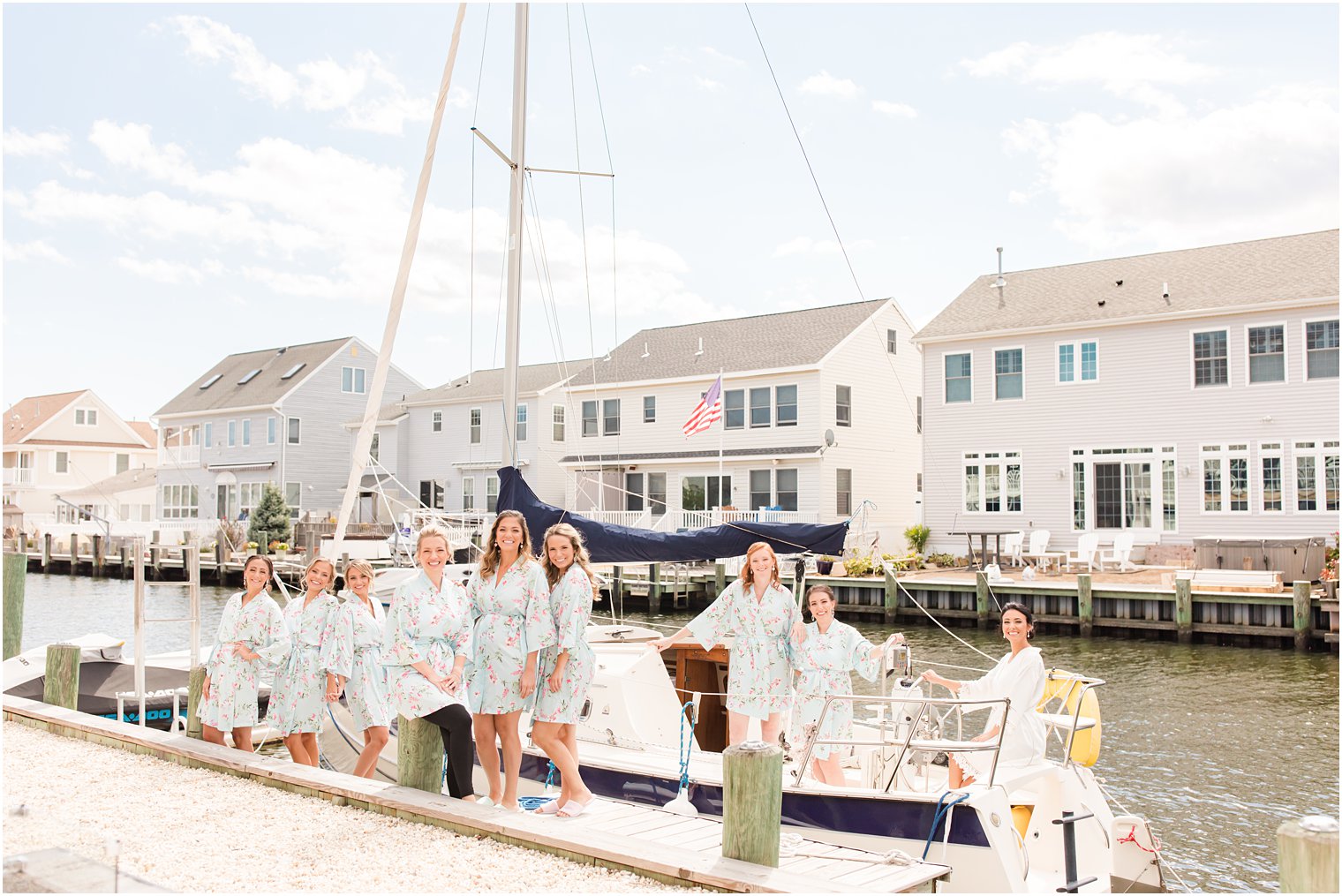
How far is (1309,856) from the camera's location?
12.6 feet

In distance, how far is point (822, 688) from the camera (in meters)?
7.49

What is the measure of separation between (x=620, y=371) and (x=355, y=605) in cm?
3045

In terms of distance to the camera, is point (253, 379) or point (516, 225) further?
point (253, 379)

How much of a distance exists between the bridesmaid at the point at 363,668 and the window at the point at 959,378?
81.0ft

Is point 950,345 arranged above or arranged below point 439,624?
above

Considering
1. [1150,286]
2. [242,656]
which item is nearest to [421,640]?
[242,656]

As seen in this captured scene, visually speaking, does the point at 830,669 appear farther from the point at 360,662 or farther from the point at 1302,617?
the point at 1302,617

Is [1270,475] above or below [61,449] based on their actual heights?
below

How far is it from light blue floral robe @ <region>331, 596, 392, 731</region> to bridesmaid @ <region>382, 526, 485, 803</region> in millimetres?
1170

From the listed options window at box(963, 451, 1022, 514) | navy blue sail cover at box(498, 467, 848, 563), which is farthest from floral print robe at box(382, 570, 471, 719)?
window at box(963, 451, 1022, 514)

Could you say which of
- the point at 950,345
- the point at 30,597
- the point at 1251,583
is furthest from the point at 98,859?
the point at 30,597

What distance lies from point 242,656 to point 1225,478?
79.1 ft

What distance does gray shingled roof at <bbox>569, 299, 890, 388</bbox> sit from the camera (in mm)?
33719

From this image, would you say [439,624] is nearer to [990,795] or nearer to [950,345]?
[990,795]
